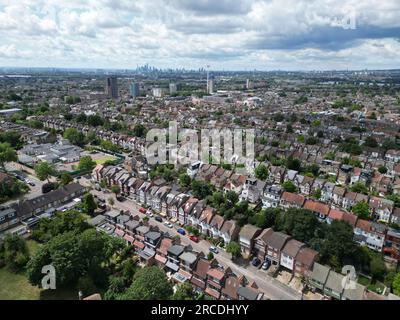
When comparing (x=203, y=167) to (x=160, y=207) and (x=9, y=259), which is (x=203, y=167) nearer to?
(x=160, y=207)

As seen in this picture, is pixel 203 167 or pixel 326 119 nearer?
pixel 203 167

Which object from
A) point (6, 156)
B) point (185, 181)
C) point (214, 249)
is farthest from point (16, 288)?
point (6, 156)

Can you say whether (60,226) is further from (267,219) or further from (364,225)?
(364,225)

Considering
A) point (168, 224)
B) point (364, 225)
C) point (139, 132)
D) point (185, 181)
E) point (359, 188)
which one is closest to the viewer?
point (364, 225)

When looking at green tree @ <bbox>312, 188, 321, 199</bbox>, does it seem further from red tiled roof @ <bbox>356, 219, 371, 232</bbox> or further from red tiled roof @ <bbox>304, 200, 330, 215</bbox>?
red tiled roof @ <bbox>356, 219, 371, 232</bbox>

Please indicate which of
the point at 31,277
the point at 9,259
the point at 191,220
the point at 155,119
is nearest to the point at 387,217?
the point at 191,220

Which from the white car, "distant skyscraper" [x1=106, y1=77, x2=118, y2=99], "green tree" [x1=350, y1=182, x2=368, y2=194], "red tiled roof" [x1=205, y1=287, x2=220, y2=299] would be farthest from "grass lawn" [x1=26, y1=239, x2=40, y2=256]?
"distant skyscraper" [x1=106, y1=77, x2=118, y2=99]

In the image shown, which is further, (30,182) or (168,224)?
(30,182)
